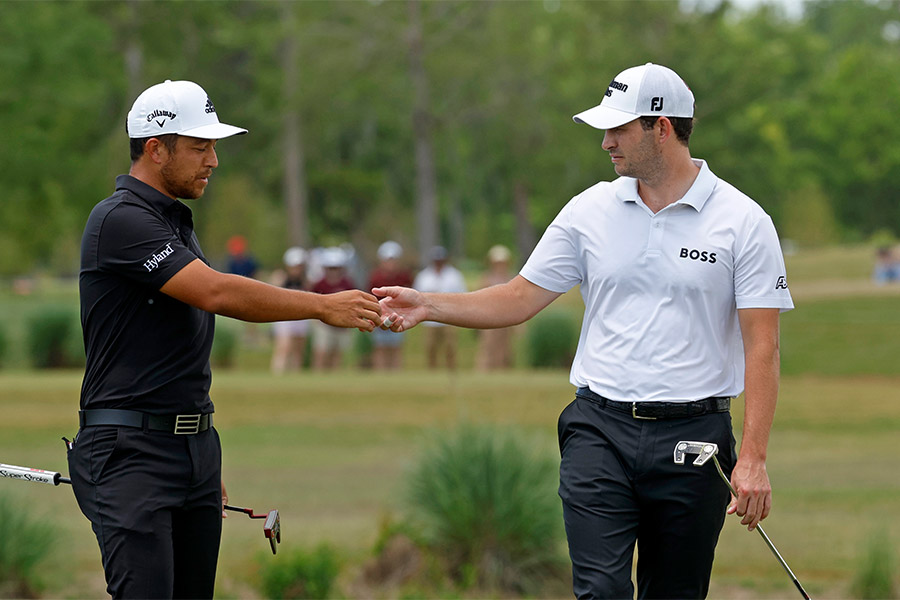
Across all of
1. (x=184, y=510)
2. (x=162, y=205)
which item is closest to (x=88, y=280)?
(x=162, y=205)

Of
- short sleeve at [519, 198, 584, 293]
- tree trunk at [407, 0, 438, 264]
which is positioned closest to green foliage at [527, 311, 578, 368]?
tree trunk at [407, 0, 438, 264]

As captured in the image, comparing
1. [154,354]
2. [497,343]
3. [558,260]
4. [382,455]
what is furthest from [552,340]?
[154,354]

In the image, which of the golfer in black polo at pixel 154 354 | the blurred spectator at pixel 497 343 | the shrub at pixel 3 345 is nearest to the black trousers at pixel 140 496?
the golfer in black polo at pixel 154 354

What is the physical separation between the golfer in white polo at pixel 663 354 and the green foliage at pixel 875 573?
3.94 metres

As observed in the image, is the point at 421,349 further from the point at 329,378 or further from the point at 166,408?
the point at 166,408

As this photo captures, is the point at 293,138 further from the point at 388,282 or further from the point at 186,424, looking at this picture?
the point at 186,424

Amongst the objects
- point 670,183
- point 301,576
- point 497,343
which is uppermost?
point 670,183

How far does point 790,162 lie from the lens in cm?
3262

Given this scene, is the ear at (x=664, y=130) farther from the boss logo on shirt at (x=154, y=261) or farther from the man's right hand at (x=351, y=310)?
the boss logo on shirt at (x=154, y=261)

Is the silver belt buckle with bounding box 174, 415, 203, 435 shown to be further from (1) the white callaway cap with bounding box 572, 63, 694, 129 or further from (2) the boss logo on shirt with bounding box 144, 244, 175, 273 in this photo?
(1) the white callaway cap with bounding box 572, 63, 694, 129

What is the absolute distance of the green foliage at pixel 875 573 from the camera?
8.46 m

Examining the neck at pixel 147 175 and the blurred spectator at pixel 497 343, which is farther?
the blurred spectator at pixel 497 343

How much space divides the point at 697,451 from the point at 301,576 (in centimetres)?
428

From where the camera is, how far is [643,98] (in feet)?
16.3
